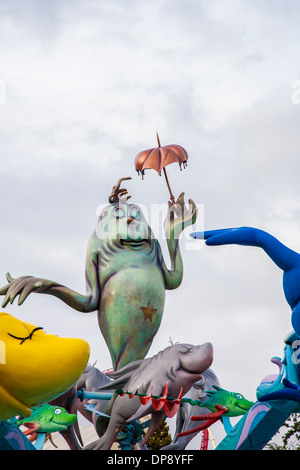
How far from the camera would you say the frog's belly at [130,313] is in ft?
23.8

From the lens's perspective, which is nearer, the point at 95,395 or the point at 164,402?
the point at 164,402

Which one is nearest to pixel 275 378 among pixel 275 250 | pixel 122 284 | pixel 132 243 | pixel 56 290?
pixel 275 250

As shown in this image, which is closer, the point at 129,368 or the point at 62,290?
the point at 129,368

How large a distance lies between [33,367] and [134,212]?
3.47 meters

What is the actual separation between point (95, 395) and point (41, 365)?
296 centimetres

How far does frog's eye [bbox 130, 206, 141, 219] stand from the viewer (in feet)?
25.0

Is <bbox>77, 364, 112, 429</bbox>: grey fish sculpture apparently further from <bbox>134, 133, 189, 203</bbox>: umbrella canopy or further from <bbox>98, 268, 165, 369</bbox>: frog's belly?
<bbox>134, 133, 189, 203</bbox>: umbrella canopy

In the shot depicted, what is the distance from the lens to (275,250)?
196 inches

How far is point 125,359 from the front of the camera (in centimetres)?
725

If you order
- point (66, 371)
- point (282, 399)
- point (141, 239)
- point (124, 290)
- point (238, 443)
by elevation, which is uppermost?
point (141, 239)

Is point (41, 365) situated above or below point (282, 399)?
above

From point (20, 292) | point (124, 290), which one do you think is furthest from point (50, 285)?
point (124, 290)

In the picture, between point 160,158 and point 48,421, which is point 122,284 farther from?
point 48,421

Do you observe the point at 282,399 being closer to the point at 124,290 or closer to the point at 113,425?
the point at 113,425
